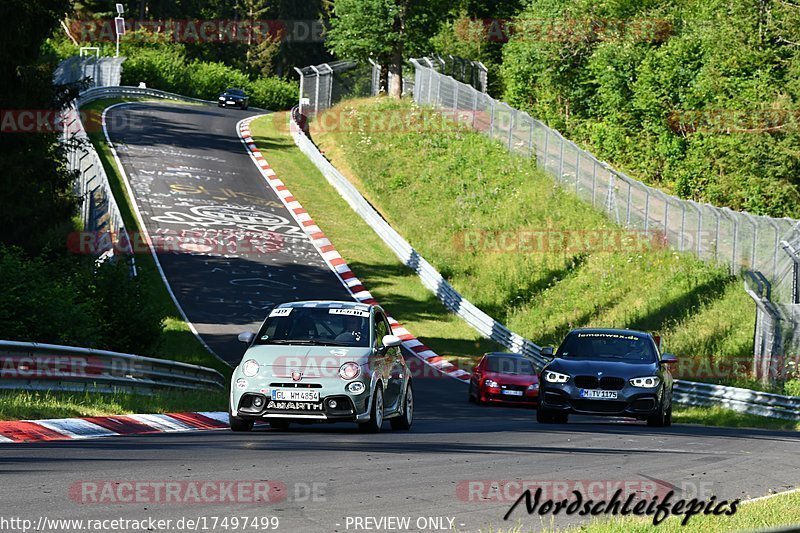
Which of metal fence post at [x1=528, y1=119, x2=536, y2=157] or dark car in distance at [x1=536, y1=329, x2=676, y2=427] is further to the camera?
metal fence post at [x1=528, y1=119, x2=536, y2=157]

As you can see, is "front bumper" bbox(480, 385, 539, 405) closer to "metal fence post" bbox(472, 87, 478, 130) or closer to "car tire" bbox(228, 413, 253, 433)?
"car tire" bbox(228, 413, 253, 433)

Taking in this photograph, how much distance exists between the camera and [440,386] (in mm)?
29547

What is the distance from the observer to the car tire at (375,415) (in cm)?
1491

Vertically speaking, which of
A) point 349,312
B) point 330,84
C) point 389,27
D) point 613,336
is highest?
point 389,27

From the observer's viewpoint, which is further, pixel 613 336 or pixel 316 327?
pixel 613 336

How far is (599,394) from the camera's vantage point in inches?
715

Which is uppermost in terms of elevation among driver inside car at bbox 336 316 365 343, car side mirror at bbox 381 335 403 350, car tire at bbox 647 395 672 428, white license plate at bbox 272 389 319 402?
driver inside car at bbox 336 316 365 343

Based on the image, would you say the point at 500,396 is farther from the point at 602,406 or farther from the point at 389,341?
the point at 389,341

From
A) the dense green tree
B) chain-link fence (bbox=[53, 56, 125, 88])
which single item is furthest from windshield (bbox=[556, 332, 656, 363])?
chain-link fence (bbox=[53, 56, 125, 88])

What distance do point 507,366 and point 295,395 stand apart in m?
13.0

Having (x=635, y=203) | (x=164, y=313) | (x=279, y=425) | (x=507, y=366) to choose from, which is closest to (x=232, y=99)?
(x=635, y=203)

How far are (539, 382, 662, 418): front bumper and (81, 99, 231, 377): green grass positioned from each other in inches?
342

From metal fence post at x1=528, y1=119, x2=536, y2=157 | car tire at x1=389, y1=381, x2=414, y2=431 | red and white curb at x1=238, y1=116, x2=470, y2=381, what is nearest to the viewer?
car tire at x1=389, y1=381, x2=414, y2=431

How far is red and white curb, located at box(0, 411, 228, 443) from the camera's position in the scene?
12767mm
